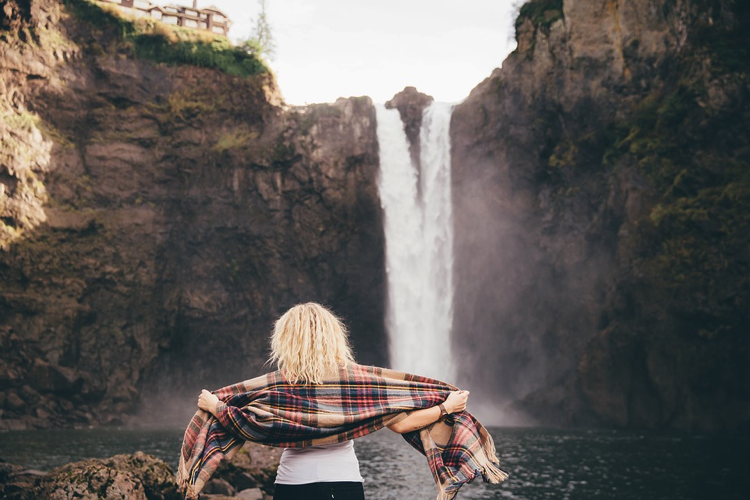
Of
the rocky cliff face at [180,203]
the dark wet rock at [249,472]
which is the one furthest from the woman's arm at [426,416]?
the rocky cliff face at [180,203]

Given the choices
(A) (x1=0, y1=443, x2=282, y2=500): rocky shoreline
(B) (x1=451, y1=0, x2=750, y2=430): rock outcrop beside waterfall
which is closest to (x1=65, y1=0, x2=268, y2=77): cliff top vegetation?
(B) (x1=451, y1=0, x2=750, y2=430): rock outcrop beside waterfall

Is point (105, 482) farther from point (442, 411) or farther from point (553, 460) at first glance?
point (553, 460)

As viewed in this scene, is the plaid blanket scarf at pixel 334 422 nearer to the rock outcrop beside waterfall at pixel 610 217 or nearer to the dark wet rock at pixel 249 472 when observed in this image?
the dark wet rock at pixel 249 472

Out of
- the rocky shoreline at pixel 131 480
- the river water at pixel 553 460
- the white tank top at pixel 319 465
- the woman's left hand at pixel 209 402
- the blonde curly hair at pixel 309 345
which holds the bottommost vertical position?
the river water at pixel 553 460

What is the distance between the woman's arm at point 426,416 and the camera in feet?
15.6

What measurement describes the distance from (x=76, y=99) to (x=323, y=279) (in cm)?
1674

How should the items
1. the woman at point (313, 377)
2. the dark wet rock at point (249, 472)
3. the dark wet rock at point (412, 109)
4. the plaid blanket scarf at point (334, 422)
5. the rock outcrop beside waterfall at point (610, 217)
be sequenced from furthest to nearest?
the dark wet rock at point (412, 109)
the rock outcrop beside waterfall at point (610, 217)
the dark wet rock at point (249, 472)
the plaid blanket scarf at point (334, 422)
the woman at point (313, 377)

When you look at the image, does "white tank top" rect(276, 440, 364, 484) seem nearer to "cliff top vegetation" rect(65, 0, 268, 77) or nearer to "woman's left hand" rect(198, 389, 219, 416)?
"woman's left hand" rect(198, 389, 219, 416)

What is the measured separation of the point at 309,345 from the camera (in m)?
4.29

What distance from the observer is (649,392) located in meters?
32.5

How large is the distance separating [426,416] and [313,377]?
867mm

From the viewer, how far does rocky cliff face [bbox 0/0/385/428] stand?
3891cm

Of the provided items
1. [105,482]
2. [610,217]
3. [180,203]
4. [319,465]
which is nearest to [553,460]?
[105,482]

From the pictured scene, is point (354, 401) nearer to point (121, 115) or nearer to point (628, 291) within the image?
point (628, 291)
